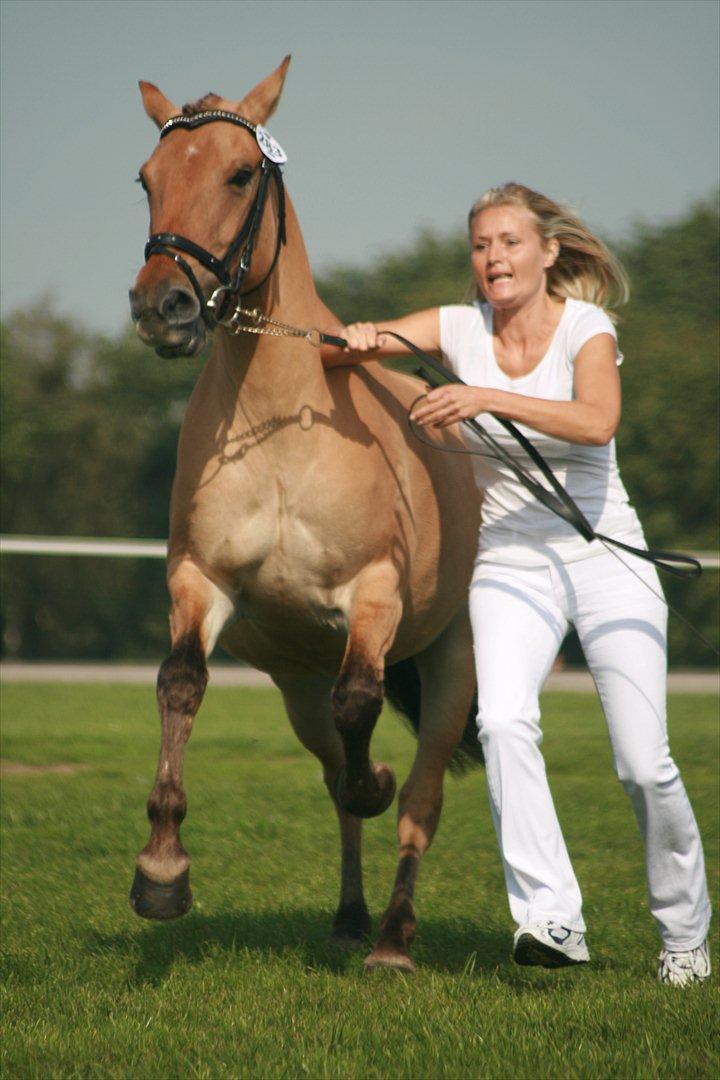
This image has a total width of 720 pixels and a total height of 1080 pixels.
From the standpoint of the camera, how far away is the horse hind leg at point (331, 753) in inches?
204

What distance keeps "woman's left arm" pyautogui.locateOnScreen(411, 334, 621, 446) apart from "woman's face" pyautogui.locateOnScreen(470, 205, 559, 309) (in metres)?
0.36

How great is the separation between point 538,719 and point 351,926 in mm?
1555

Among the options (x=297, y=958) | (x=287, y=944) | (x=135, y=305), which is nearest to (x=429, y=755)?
(x=287, y=944)

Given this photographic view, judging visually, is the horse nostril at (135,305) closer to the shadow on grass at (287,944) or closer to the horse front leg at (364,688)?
the horse front leg at (364,688)

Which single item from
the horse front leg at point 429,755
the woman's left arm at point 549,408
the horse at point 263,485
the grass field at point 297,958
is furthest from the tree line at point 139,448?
the woman's left arm at point 549,408

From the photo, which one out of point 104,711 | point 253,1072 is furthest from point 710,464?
point 253,1072

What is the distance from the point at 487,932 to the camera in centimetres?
516

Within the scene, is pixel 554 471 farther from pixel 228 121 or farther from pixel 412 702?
pixel 412 702

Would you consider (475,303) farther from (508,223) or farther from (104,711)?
(104,711)

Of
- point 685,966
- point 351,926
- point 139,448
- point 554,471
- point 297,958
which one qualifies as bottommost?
point 139,448

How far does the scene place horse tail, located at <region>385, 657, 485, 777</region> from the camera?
5.84 meters

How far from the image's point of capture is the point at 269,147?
4293 millimetres

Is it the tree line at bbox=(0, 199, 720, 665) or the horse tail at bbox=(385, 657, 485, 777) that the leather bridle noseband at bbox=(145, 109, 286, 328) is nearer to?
the horse tail at bbox=(385, 657, 485, 777)

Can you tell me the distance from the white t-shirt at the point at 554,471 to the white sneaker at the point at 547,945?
3.55ft
